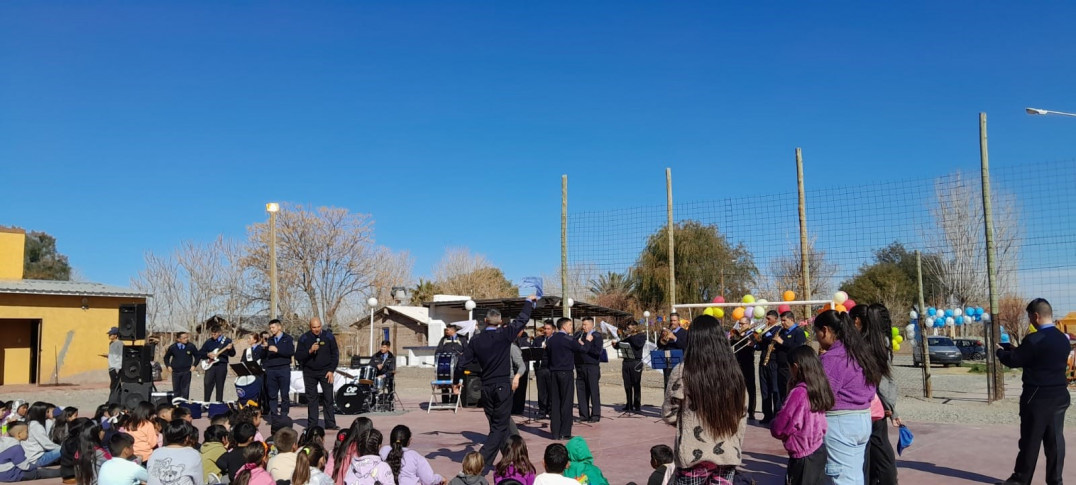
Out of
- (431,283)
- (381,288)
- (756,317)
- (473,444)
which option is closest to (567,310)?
(756,317)

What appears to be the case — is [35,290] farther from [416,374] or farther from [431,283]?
[431,283]

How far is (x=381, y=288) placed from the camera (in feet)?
157

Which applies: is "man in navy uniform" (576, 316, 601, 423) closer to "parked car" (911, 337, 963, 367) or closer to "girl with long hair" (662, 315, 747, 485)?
"girl with long hair" (662, 315, 747, 485)

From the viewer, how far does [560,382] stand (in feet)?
36.8

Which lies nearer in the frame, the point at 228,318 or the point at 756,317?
the point at 756,317

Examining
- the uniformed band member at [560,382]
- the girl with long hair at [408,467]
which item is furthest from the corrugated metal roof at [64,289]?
the girl with long hair at [408,467]

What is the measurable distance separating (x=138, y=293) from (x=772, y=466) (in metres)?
23.6

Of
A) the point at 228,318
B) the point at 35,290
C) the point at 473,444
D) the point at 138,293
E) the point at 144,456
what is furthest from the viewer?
the point at 228,318

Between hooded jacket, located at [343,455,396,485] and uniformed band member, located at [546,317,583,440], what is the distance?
4.96 m

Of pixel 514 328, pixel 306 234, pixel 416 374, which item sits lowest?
pixel 416 374

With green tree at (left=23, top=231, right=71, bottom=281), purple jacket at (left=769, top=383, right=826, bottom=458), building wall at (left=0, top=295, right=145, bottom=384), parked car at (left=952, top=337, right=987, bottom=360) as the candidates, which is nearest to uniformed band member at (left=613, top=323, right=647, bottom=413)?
purple jacket at (left=769, top=383, right=826, bottom=458)

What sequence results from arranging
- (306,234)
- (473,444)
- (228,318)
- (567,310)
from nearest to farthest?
1. (473,444)
2. (567,310)
3. (228,318)
4. (306,234)

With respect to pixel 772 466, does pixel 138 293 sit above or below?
above

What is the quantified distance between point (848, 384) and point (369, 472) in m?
3.70
